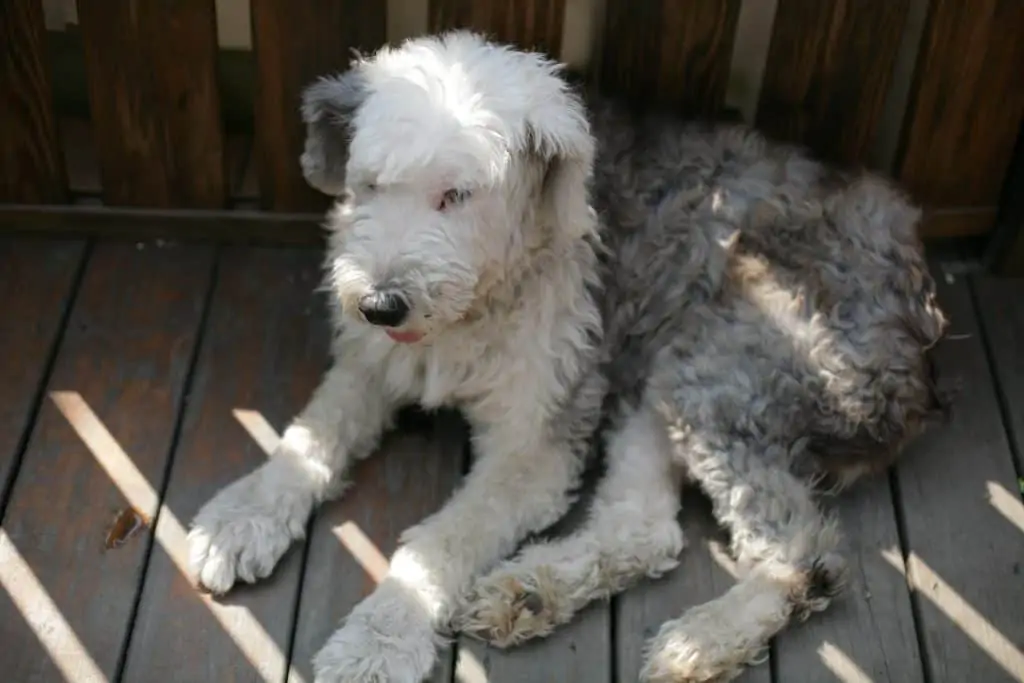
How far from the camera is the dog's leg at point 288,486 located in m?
2.73

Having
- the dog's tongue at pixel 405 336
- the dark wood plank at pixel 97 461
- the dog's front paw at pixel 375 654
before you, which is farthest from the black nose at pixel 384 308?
the dark wood plank at pixel 97 461

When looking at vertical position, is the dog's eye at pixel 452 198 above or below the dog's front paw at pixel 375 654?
above

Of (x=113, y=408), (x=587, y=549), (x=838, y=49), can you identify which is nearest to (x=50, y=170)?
(x=113, y=408)

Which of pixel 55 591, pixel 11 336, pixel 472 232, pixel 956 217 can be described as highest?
pixel 472 232

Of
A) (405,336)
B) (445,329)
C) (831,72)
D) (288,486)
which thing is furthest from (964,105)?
(288,486)

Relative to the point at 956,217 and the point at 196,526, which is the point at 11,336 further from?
the point at 956,217

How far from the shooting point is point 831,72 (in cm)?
318

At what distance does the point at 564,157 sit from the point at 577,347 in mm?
473

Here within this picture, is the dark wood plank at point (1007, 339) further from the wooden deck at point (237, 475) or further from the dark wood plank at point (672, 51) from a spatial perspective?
the dark wood plank at point (672, 51)

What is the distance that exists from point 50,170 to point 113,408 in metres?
0.67

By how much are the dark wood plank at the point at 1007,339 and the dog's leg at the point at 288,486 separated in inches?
57.8

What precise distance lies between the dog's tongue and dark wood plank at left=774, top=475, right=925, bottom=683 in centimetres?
95

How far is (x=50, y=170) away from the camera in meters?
3.33

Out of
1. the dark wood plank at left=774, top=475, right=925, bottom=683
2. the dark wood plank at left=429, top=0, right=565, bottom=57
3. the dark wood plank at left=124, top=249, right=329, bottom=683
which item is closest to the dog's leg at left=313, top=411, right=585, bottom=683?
the dark wood plank at left=124, top=249, right=329, bottom=683
